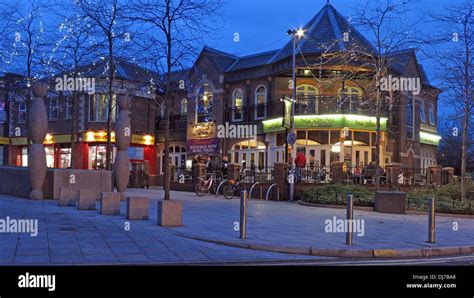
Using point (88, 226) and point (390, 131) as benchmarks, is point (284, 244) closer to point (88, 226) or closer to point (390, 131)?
point (88, 226)

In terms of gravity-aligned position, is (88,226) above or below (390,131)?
below

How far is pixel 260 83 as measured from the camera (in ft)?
112

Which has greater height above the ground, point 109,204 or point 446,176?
point 446,176

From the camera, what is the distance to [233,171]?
25.7 meters

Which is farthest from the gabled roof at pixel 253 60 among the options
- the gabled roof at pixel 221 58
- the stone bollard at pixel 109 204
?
the stone bollard at pixel 109 204

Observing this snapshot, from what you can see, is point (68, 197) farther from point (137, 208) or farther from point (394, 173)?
point (394, 173)

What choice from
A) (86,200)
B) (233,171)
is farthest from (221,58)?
(86,200)

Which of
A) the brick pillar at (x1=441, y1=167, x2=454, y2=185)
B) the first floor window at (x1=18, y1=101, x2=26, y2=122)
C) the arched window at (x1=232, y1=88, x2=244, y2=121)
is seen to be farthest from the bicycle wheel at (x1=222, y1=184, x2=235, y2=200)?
the first floor window at (x1=18, y1=101, x2=26, y2=122)

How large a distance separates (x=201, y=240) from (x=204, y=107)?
2761cm

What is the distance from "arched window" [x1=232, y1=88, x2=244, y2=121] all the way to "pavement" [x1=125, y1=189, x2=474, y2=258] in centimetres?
1818

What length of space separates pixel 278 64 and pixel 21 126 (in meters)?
26.4

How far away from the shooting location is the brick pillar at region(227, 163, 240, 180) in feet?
84.0

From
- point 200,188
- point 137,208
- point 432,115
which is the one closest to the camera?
point 137,208
